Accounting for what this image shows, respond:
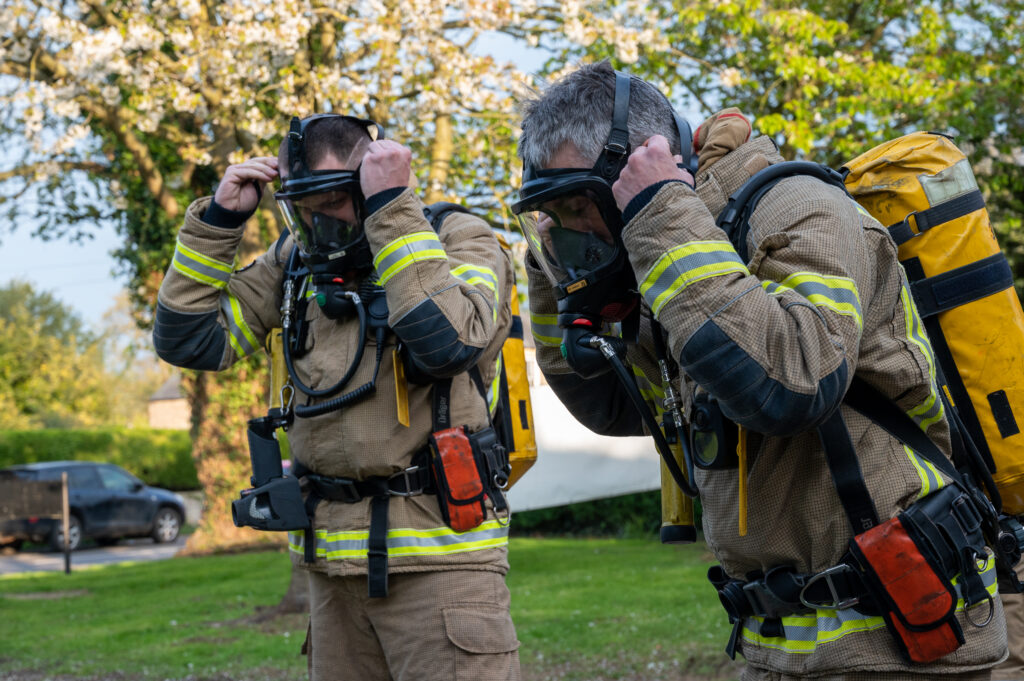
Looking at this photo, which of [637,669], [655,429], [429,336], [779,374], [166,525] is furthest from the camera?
[166,525]

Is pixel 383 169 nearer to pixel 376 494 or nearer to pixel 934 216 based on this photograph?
pixel 376 494

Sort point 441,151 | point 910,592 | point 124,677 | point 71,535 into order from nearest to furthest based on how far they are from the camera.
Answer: point 910,592 → point 124,677 → point 441,151 → point 71,535

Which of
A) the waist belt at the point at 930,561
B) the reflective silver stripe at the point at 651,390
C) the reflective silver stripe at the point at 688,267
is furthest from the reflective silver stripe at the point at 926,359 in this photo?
the reflective silver stripe at the point at 651,390

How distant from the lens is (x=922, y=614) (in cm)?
179

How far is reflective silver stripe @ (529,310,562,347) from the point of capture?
8.43 ft

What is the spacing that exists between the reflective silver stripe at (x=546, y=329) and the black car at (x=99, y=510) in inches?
721

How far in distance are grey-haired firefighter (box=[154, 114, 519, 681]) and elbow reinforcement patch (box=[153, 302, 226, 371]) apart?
0.05 feet

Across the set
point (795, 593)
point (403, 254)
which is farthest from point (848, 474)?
point (403, 254)

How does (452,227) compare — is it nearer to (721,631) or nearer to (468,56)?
(721,631)

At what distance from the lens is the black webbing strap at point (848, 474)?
1.85 m

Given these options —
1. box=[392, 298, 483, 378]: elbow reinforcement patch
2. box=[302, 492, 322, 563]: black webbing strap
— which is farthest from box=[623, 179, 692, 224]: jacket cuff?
box=[302, 492, 322, 563]: black webbing strap

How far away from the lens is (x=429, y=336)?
2842 mm

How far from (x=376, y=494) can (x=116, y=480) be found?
19.7m

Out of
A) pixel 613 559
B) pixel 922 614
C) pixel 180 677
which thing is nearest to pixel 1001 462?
pixel 922 614
